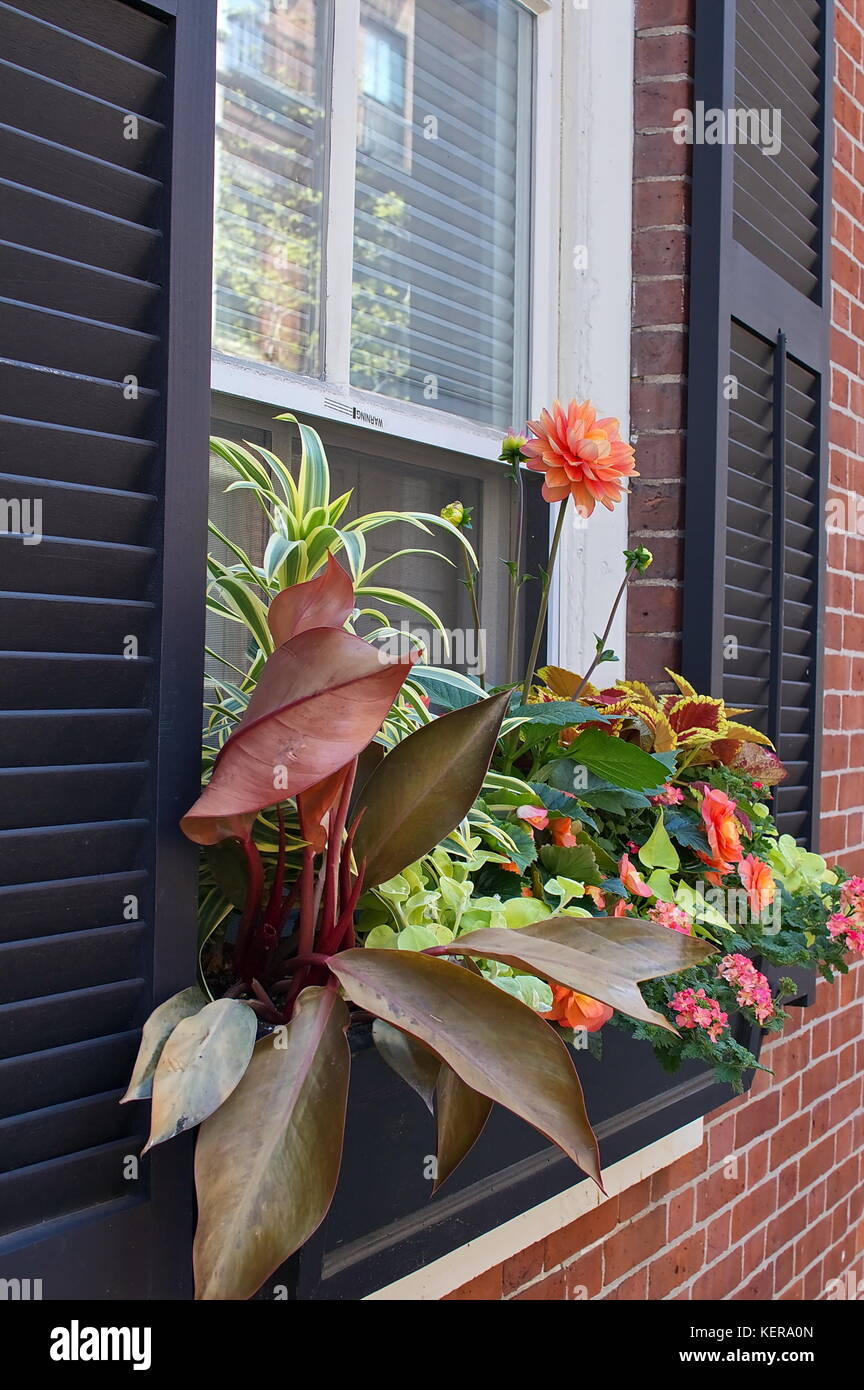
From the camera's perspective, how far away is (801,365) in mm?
2215

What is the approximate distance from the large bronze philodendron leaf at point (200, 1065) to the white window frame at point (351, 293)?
2.57 ft

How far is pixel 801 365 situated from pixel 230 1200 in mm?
1960

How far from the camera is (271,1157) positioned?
2.51 feet

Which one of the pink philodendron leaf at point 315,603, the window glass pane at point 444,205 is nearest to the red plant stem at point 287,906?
the pink philodendron leaf at point 315,603

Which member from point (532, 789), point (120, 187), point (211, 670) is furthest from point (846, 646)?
point (120, 187)

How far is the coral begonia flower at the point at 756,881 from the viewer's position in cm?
144

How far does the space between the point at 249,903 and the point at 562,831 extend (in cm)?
44

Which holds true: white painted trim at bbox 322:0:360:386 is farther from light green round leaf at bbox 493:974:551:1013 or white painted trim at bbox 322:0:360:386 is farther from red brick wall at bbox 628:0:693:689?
light green round leaf at bbox 493:974:551:1013

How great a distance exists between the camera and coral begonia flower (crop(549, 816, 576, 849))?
1.28 meters

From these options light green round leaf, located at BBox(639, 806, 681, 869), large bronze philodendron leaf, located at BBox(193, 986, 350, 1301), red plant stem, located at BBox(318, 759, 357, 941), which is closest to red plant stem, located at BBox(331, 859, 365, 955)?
red plant stem, located at BBox(318, 759, 357, 941)

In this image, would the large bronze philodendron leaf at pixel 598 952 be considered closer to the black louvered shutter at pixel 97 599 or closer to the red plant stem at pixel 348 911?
the red plant stem at pixel 348 911

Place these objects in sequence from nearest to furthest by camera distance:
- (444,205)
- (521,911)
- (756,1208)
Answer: (521,911), (444,205), (756,1208)

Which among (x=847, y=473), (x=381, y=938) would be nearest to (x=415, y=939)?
(x=381, y=938)

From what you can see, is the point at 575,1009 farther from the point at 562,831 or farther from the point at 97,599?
the point at 97,599
